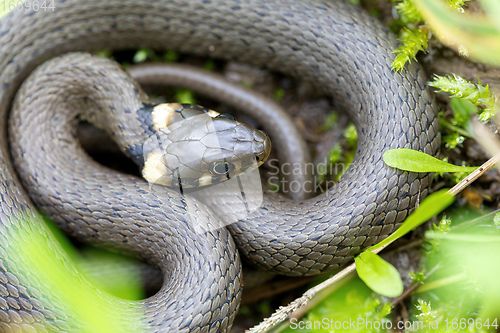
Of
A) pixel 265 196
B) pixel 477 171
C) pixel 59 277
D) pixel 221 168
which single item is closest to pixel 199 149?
pixel 221 168

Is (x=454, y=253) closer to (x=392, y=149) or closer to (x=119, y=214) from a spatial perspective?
(x=392, y=149)

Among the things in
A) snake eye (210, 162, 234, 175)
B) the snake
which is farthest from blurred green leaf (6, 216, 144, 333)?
snake eye (210, 162, 234, 175)

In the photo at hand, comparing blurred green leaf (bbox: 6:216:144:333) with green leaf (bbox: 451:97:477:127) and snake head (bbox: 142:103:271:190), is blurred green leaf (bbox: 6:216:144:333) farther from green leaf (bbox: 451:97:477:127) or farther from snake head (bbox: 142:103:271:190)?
green leaf (bbox: 451:97:477:127)

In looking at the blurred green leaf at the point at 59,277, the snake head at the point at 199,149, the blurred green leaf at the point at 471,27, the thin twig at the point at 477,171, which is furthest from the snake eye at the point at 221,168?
the blurred green leaf at the point at 471,27

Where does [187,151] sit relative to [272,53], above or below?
below

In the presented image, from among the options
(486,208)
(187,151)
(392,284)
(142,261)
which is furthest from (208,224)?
(486,208)

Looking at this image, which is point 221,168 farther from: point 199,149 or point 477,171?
point 477,171
